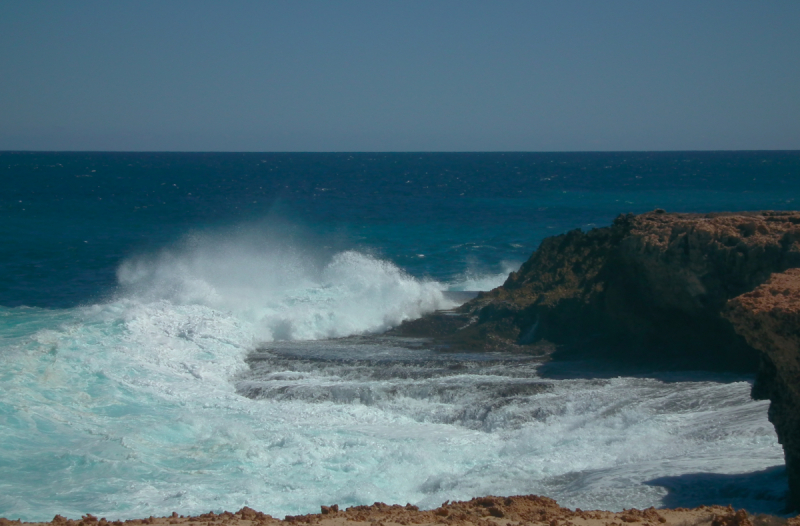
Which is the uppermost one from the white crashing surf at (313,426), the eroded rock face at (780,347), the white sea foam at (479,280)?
the eroded rock face at (780,347)

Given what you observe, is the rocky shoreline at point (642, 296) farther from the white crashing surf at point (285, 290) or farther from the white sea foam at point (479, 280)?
the white sea foam at point (479, 280)

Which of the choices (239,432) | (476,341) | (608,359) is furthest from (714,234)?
(239,432)

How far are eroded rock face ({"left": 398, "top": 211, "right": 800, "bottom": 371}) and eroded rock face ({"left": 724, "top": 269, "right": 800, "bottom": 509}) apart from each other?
17.7ft

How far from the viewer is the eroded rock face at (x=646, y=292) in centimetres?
1237

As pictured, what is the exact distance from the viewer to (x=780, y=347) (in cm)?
657

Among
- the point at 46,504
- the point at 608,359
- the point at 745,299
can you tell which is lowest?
the point at 46,504

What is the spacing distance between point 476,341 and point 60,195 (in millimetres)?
48527

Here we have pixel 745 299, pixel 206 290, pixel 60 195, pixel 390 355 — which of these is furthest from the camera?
pixel 60 195

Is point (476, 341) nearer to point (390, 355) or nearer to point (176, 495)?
point (390, 355)

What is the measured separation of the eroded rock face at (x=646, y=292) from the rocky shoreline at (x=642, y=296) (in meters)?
0.02

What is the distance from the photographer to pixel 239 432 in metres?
10.5

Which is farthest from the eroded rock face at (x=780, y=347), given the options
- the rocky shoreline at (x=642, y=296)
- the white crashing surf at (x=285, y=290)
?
the white crashing surf at (x=285, y=290)

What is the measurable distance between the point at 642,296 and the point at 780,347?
7734mm

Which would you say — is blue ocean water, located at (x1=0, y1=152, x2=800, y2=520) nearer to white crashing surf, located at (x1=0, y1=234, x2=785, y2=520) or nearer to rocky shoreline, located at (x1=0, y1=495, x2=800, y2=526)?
white crashing surf, located at (x1=0, y1=234, x2=785, y2=520)
